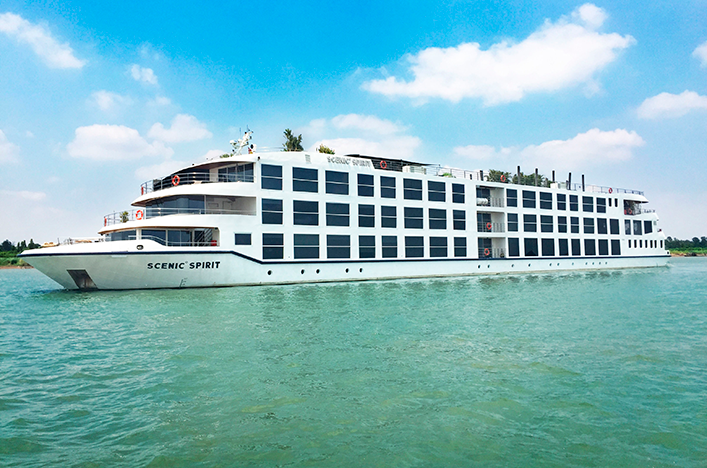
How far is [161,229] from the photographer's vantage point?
2489cm

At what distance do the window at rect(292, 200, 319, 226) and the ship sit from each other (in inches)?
2.7

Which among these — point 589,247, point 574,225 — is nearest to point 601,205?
point 589,247

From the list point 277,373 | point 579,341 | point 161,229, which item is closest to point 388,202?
point 161,229

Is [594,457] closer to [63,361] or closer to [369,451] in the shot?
[369,451]

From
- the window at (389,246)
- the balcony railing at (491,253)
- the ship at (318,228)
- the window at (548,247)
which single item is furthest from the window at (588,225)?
the window at (389,246)

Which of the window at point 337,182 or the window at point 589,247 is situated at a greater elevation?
the window at point 337,182

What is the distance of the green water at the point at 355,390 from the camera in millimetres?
5344

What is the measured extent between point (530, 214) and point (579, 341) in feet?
107

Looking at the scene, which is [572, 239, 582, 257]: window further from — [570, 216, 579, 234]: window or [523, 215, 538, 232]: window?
[523, 215, 538, 232]: window

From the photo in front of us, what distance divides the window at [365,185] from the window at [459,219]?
27.5 ft

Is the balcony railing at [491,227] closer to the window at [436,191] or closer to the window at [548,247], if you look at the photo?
the window at [436,191]

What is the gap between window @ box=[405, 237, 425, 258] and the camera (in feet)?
110

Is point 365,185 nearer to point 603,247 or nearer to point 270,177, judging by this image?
point 270,177

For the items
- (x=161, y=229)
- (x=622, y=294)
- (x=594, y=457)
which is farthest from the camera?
(x=161, y=229)
